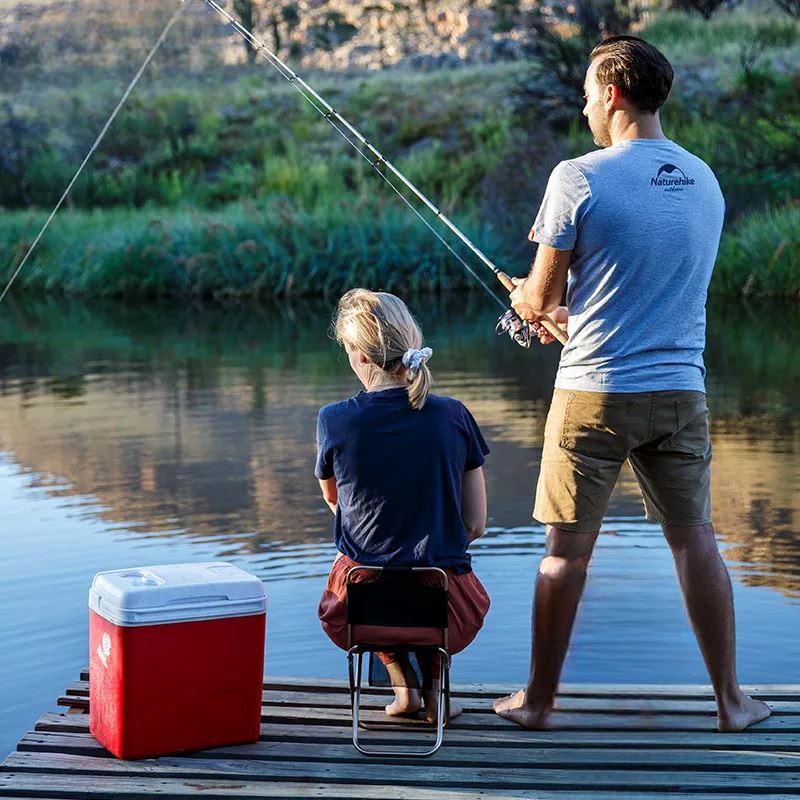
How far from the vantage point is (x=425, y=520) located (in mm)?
3656

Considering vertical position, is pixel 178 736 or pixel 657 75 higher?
pixel 657 75

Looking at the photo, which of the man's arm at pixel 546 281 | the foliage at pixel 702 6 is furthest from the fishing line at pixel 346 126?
the foliage at pixel 702 6

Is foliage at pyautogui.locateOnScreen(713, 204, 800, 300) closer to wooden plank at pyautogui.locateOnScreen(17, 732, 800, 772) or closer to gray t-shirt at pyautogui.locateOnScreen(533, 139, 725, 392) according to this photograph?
gray t-shirt at pyautogui.locateOnScreen(533, 139, 725, 392)

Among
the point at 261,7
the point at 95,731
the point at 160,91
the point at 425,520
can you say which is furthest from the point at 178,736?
the point at 261,7

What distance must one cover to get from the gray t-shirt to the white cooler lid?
34.7 inches

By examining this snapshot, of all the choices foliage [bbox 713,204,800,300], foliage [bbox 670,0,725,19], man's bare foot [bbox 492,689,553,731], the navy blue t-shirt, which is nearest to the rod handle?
the navy blue t-shirt

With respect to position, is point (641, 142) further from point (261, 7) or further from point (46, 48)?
point (261, 7)

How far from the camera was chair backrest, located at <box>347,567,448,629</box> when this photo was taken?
354 centimetres

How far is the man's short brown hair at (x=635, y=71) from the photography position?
362 cm

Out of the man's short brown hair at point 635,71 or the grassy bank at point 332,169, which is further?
the grassy bank at point 332,169

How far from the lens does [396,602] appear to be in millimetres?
3557

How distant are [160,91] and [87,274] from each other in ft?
60.0

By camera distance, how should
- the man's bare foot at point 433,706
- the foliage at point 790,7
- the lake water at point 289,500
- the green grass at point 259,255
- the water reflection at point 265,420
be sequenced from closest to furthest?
the man's bare foot at point 433,706 < the lake water at point 289,500 < the water reflection at point 265,420 < the green grass at point 259,255 < the foliage at point 790,7

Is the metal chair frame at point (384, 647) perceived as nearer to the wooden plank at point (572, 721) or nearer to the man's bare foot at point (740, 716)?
the wooden plank at point (572, 721)
